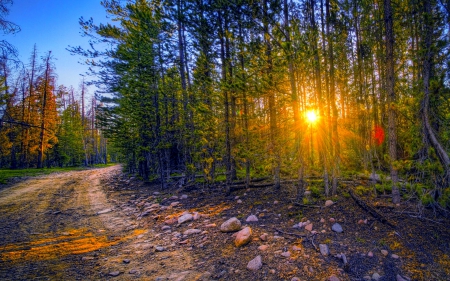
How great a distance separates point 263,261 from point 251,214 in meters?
2.27

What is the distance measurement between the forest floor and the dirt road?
0.07 ft

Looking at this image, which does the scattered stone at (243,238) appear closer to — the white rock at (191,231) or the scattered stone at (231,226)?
the scattered stone at (231,226)

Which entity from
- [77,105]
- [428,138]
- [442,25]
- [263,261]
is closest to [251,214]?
[263,261]

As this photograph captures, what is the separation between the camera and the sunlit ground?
14.4ft

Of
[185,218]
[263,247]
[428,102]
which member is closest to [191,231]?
[185,218]

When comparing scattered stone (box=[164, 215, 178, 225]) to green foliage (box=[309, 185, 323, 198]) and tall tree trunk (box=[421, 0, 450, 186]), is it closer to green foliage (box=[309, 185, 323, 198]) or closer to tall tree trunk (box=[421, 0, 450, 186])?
green foliage (box=[309, 185, 323, 198])

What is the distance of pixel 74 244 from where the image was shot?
16.4 ft

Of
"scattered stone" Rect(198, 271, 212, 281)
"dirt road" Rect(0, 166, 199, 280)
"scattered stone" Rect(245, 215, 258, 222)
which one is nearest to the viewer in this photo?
"scattered stone" Rect(198, 271, 212, 281)

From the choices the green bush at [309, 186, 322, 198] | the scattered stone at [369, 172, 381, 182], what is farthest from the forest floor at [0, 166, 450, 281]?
the scattered stone at [369, 172, 381, 182]

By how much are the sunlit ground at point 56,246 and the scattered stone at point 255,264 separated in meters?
3.47

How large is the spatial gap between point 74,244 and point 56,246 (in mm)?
358

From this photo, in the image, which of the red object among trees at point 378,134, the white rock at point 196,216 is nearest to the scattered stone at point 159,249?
the white rock at point 196,216

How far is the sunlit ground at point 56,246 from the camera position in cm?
439

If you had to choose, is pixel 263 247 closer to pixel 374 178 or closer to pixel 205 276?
pixel 205 276
